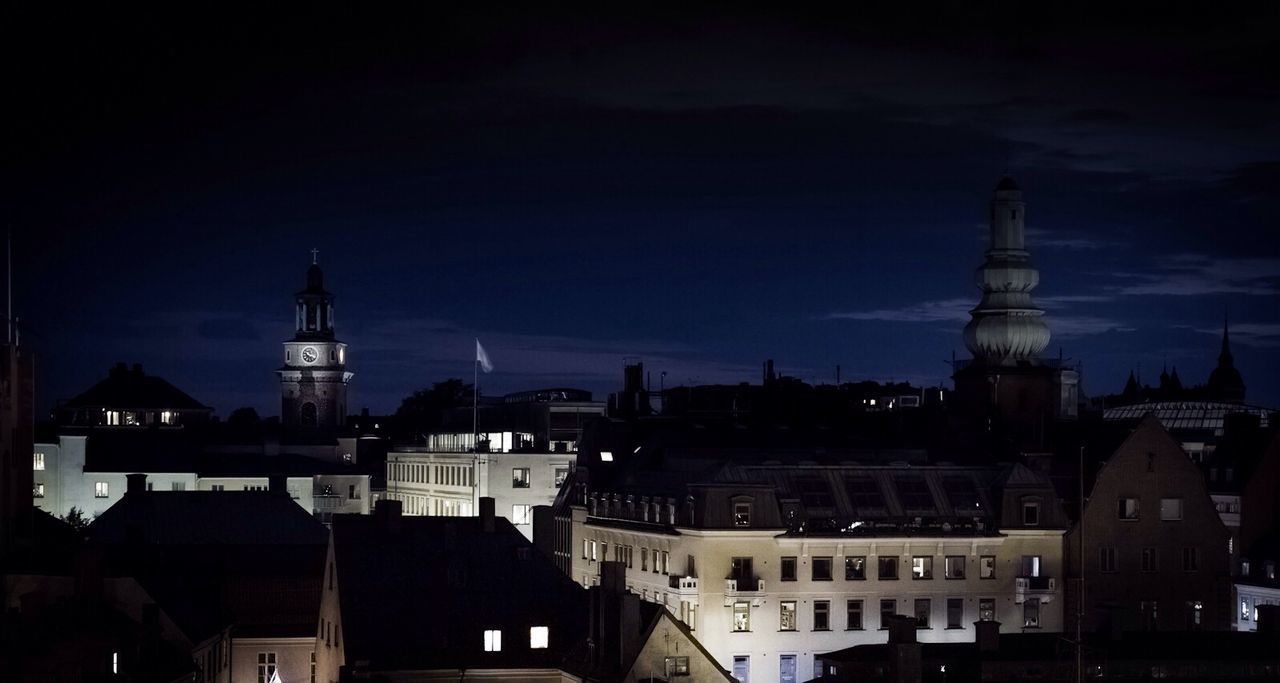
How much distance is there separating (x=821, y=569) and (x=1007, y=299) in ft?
144

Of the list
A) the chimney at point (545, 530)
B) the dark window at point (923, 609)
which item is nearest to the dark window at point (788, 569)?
the dark window at point (923, 609)

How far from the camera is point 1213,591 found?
123m

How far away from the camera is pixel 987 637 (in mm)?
98750

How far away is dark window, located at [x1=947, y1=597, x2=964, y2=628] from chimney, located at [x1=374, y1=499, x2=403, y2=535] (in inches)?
1103

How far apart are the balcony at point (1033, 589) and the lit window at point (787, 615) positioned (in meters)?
11.8

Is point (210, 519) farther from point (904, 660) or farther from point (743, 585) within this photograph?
point (904, 660)

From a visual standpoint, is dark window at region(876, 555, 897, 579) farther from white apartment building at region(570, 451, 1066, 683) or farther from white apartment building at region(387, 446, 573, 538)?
white apartment building at region(387, 446, 573, 538)

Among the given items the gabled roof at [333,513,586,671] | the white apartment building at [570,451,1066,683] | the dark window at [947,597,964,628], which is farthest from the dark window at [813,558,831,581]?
the gabled roof at [333,513,586,671]

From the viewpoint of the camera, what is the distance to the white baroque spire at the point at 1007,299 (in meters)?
153

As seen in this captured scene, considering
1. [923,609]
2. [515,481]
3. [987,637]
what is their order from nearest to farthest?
[987,637], [923,609], [515,481]

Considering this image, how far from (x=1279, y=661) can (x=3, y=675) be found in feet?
168

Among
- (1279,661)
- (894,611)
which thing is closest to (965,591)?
(894,611)

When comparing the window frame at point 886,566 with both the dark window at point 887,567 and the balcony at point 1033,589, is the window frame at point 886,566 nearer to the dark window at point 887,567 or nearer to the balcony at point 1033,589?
the dark window at point 887,567

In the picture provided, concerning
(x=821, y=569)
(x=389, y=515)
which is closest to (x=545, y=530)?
(x=821, y=569)
